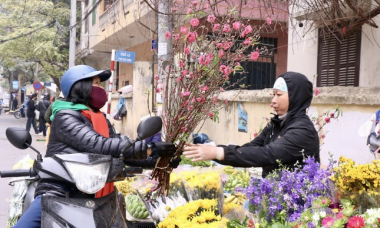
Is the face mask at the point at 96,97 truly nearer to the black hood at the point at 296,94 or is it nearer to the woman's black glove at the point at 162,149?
the woman's black glove at the point at 162,149

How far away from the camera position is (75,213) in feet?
8.54

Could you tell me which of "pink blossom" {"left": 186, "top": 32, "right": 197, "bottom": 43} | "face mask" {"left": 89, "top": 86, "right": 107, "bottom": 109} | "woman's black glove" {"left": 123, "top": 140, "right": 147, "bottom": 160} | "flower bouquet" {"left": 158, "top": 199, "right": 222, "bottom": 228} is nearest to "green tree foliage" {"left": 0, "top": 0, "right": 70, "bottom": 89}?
"pink blossom" {"left": 186, "top": 32, "right": 197, "bottom": 43}

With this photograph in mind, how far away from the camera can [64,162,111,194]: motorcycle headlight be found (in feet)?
8.42

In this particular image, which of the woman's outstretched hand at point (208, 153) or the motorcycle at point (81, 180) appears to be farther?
the woman's outstretched hand at point (208, 153)

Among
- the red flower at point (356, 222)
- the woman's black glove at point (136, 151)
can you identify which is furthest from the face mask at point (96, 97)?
the red flower at point (356, 222)

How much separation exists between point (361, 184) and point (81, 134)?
1658 mm

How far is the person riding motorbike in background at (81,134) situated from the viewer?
2.78 m

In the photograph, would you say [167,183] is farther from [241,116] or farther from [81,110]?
[241,116]

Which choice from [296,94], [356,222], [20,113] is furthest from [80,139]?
[20,113]

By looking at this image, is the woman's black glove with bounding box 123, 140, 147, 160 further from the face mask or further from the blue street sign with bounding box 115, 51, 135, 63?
the blue street sign with bounding box 115, 51, 135, 63

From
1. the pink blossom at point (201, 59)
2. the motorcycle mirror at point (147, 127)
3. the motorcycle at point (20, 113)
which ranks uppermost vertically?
the pink blossom at point (201, 59)

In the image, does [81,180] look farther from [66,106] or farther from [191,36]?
[191,36]

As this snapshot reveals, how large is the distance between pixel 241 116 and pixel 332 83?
6.57 ft

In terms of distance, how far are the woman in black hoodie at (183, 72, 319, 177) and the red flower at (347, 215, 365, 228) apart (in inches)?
34.3
